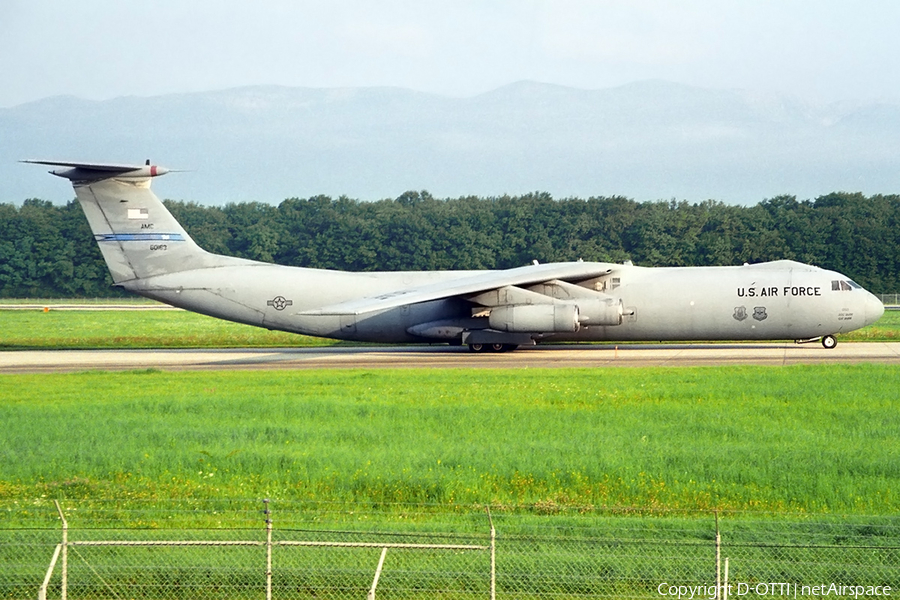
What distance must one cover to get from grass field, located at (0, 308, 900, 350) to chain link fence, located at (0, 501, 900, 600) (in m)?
31.3

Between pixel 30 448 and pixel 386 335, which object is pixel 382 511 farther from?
pixel 386 335

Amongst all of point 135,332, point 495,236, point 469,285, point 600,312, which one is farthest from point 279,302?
point 495,236

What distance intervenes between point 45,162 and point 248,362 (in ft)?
29.9

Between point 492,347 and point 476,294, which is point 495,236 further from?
point 476,294

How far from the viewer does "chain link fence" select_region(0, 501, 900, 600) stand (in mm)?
10125

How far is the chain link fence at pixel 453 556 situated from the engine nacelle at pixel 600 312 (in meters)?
20.6

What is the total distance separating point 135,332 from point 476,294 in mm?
26485

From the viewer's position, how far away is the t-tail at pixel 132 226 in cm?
3516

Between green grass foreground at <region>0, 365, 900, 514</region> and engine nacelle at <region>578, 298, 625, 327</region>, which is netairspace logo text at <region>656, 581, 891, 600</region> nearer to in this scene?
green grass foreground at <region>0, 365, 900, 514</region>

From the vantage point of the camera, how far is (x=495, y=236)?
98500 millimetres

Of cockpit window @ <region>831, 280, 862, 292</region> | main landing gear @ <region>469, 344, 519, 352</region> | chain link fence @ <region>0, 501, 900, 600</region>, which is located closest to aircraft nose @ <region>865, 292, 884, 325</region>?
cockpit window @ <region>831, 280, 862, 292</region>

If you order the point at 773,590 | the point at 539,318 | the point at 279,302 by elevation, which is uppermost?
the point at 279,302

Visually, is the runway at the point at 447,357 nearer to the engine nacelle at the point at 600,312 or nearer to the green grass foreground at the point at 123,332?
the engine nacelle at the point at 600,312

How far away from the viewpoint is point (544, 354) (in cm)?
3531
